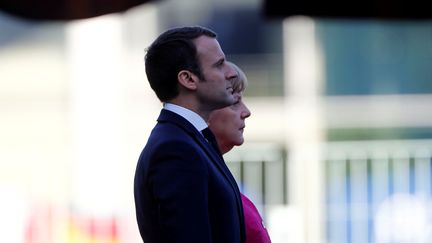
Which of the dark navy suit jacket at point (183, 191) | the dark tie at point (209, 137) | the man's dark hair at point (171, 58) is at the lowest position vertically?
the dark navy suit jacket at point (183, 191)

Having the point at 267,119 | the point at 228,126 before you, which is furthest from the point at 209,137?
the point at 267,119

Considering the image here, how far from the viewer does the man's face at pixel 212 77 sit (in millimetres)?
1644

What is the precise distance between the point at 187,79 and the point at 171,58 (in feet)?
0.13

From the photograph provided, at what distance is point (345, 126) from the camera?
5184 millimetres

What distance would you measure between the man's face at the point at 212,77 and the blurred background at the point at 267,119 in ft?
10.5

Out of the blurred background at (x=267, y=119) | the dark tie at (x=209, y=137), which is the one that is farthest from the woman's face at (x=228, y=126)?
the blurred background at (x=267, y=119)

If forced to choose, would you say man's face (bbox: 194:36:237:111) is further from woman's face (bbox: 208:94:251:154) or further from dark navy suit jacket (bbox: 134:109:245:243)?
woman's face (bbox: 208:94:251:154)

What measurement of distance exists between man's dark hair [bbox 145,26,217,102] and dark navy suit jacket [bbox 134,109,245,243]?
5cm

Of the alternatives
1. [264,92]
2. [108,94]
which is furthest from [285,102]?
[108,94]

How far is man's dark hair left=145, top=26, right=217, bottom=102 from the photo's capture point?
A: 164cm

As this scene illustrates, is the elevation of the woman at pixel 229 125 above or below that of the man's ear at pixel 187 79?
below

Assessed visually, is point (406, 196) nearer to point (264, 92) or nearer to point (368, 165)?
point (368, 165)

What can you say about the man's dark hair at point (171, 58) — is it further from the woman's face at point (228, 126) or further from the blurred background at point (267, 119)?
the blurred background at point (267, 119)

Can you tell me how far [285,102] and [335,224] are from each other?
2.02ft
